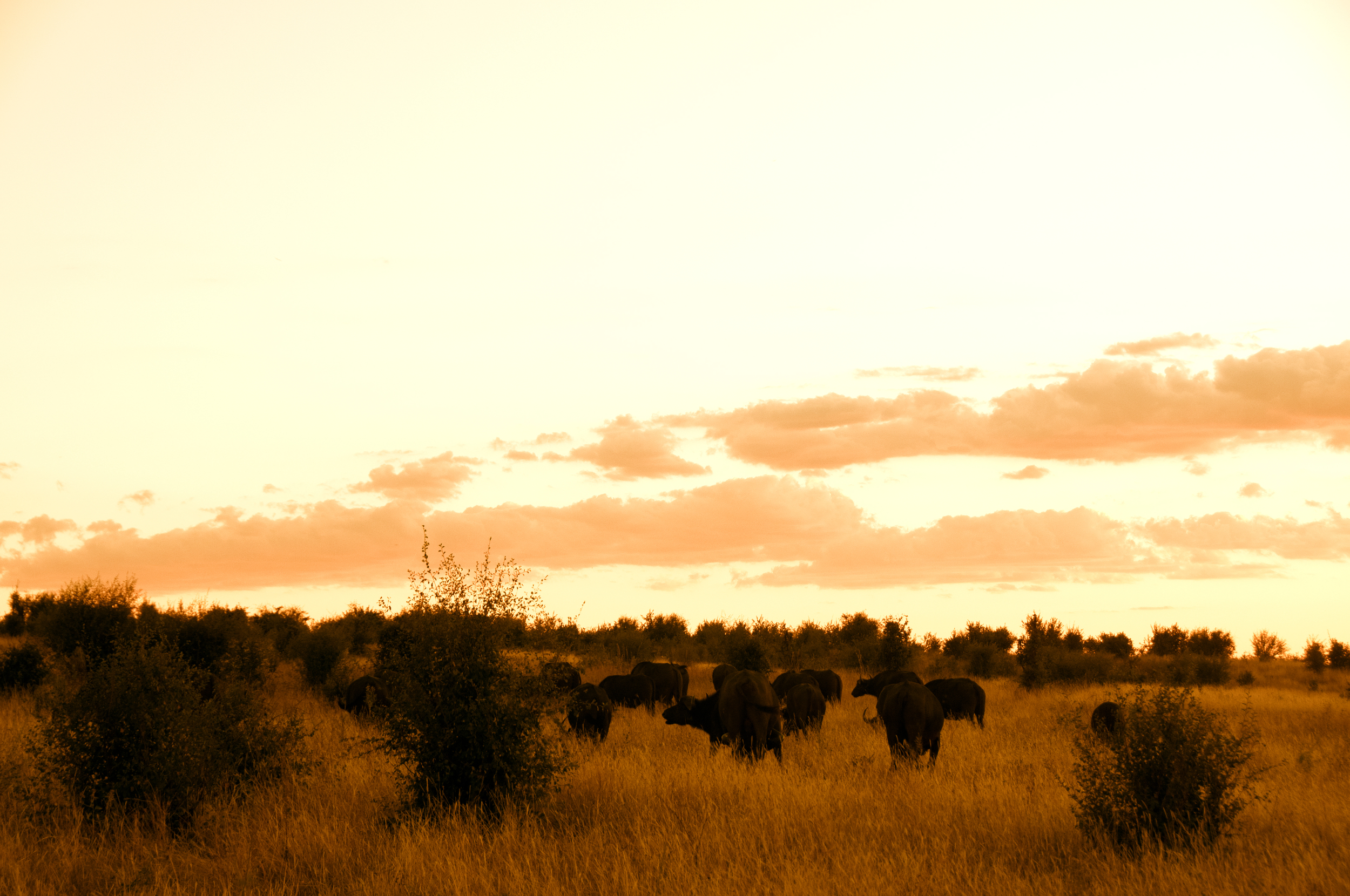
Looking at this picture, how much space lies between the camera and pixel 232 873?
32.1ft

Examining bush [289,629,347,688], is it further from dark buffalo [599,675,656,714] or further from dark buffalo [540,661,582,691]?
dark buffalo [540,661,582,691]

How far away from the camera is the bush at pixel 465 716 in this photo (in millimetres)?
11688

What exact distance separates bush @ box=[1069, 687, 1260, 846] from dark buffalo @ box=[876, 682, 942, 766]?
15.6ft

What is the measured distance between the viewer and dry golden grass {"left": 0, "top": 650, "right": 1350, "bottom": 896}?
888 centimetres

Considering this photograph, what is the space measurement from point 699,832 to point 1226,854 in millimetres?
5562

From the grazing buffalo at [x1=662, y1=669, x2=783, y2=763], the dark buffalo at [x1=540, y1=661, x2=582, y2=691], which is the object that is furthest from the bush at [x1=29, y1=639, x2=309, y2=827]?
the grazing buffalo at [x1=662, y1=669, x2=783, y2=763]

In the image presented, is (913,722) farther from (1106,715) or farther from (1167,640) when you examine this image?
(1167,640)

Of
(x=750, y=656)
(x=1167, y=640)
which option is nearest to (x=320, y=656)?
(x=750, y=656)

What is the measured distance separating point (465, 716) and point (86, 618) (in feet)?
80.0

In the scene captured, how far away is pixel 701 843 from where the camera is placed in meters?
10.0

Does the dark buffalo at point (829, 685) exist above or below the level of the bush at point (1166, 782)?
below

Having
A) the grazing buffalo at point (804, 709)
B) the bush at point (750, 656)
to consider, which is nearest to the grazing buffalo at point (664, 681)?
the grazing buffalo at point (804, 709)

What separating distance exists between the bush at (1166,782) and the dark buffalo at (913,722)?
4.75 m

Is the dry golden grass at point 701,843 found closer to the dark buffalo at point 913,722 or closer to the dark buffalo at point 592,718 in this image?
the dark buffalo at point 913,722
